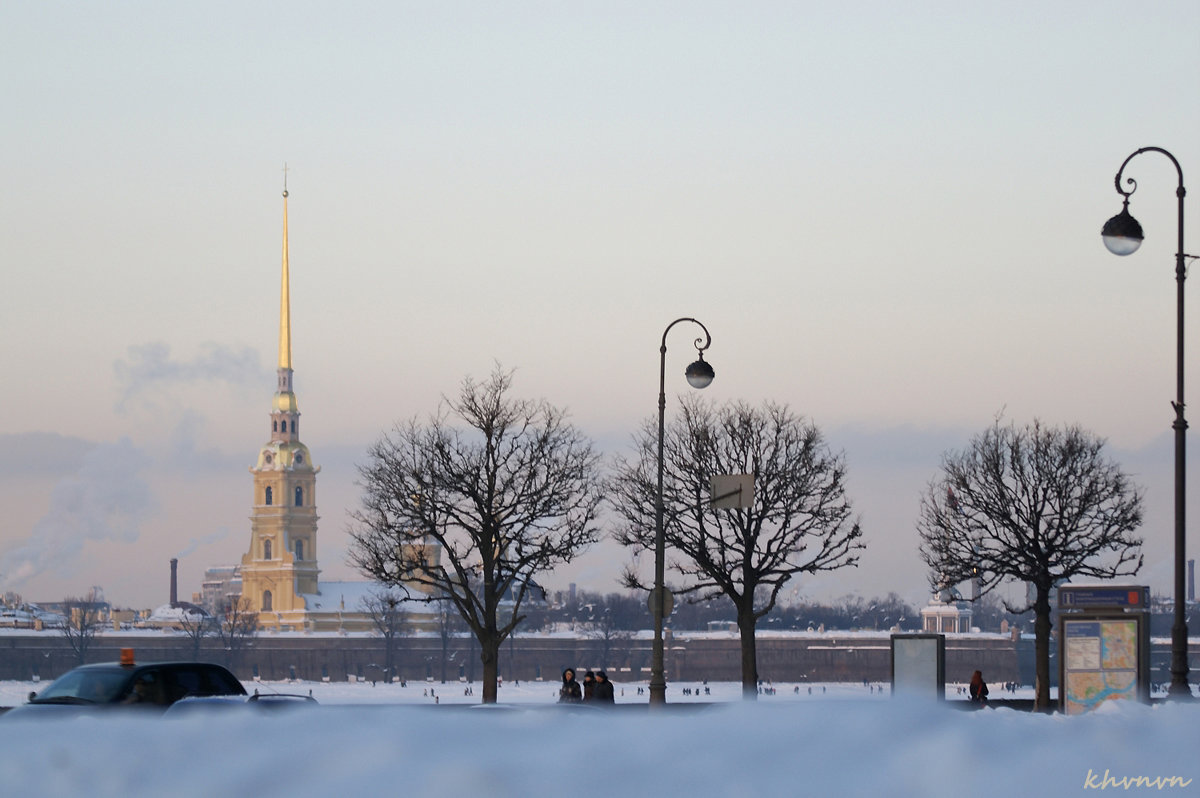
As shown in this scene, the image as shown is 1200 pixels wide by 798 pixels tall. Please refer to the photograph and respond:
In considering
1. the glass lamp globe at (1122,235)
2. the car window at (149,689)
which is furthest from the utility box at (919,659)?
the car window at (149,689)

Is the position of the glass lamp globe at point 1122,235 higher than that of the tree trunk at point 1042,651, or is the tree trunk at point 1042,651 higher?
the glass lamp globe at point 1122,235

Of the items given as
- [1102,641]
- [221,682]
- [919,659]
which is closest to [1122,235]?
[1102,641]

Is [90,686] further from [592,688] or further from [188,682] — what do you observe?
[592,688]

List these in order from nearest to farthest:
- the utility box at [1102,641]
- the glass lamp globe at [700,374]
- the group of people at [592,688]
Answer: the utility box at [1102,641], the group of people at [592,688], the glass lamp globe at [700,374]

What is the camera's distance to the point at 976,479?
183ft

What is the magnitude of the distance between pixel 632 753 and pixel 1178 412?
70.3 ft

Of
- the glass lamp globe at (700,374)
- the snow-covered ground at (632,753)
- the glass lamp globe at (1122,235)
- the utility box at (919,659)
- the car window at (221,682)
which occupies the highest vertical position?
the glass lamp globe at (1122,235)

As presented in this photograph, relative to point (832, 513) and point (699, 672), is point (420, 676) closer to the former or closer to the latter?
point (699, 672)

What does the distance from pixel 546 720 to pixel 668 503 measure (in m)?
49.5

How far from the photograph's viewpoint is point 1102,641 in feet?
86.4

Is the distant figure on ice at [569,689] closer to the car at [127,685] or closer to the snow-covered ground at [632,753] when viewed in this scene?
the car at [127,685]

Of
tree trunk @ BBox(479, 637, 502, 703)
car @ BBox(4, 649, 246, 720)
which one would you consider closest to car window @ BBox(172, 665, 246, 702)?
car @ BBox(4, 649, 246, 720)

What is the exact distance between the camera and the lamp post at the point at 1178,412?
22938 millimetres

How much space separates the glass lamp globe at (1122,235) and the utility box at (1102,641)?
6074 millimetres
